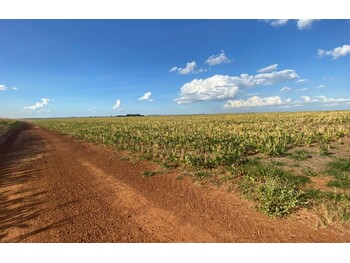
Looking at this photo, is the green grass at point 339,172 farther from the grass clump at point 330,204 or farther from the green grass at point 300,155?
the green grass at point 300,155

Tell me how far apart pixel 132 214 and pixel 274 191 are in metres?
3.68

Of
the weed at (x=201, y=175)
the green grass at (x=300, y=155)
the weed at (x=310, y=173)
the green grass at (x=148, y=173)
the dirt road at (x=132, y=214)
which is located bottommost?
the dirt road at (x=132, y=214)

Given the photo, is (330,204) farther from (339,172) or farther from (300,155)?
(300,155)

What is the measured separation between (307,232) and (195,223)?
7.40 ft

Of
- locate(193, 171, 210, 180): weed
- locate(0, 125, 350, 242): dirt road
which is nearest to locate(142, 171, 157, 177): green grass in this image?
locate(0, 125, 350, 242): dirt road

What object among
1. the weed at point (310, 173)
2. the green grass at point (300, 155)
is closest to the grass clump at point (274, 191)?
the weed at point (310, 173)

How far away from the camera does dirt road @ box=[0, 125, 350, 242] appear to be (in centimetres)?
495

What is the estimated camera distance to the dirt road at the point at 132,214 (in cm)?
495

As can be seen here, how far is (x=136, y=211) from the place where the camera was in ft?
20.3

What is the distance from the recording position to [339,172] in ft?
26.7

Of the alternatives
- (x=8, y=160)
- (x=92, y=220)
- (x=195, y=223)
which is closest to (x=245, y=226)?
(x=195, y=223)

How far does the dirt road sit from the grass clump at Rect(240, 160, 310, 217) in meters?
0.30

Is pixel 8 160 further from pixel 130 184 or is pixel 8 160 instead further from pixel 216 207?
pixel 216 207

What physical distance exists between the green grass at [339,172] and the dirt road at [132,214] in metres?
2.40
